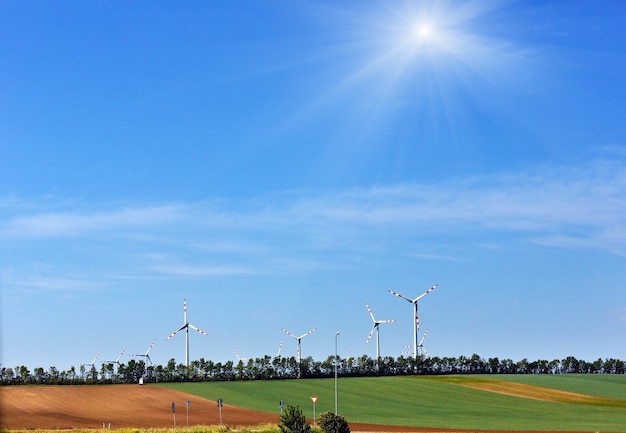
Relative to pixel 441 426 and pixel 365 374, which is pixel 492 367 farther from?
pixel 441 426

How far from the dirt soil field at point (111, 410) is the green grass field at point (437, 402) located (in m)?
5.87

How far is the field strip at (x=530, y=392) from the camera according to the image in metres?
112

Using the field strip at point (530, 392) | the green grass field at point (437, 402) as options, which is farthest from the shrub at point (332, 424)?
the field strip at point (530, 392)

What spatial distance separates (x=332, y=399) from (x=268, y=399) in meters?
8.47

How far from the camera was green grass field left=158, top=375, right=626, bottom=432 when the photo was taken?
8162 centimetres

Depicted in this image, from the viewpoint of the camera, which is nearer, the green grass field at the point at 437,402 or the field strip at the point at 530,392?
the green grass field at the point at 437,402

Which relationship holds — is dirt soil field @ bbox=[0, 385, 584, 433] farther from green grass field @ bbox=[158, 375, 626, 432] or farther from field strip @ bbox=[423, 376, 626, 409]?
field strip @ bbox=[423, 376, 626, 409]

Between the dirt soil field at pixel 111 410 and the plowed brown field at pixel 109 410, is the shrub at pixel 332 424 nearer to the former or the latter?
the dirt soil field at pixel 111 410

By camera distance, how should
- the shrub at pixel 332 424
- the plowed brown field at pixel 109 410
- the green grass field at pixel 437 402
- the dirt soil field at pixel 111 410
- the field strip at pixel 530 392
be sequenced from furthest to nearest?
the field strip at pixel 530 392, the green grass field at pixel 437 402, the plowed brown field at pixel 109 410, the dirt soil field at pixel 111 410, the shrub at pixel 332 424

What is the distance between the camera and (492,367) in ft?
587

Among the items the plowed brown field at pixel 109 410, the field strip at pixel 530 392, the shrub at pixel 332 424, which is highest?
the shrub at pixel 332 424

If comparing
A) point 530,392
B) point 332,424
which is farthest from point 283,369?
point 332,424

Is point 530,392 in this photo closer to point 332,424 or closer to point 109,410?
point 109,410

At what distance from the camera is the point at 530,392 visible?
12119cm
